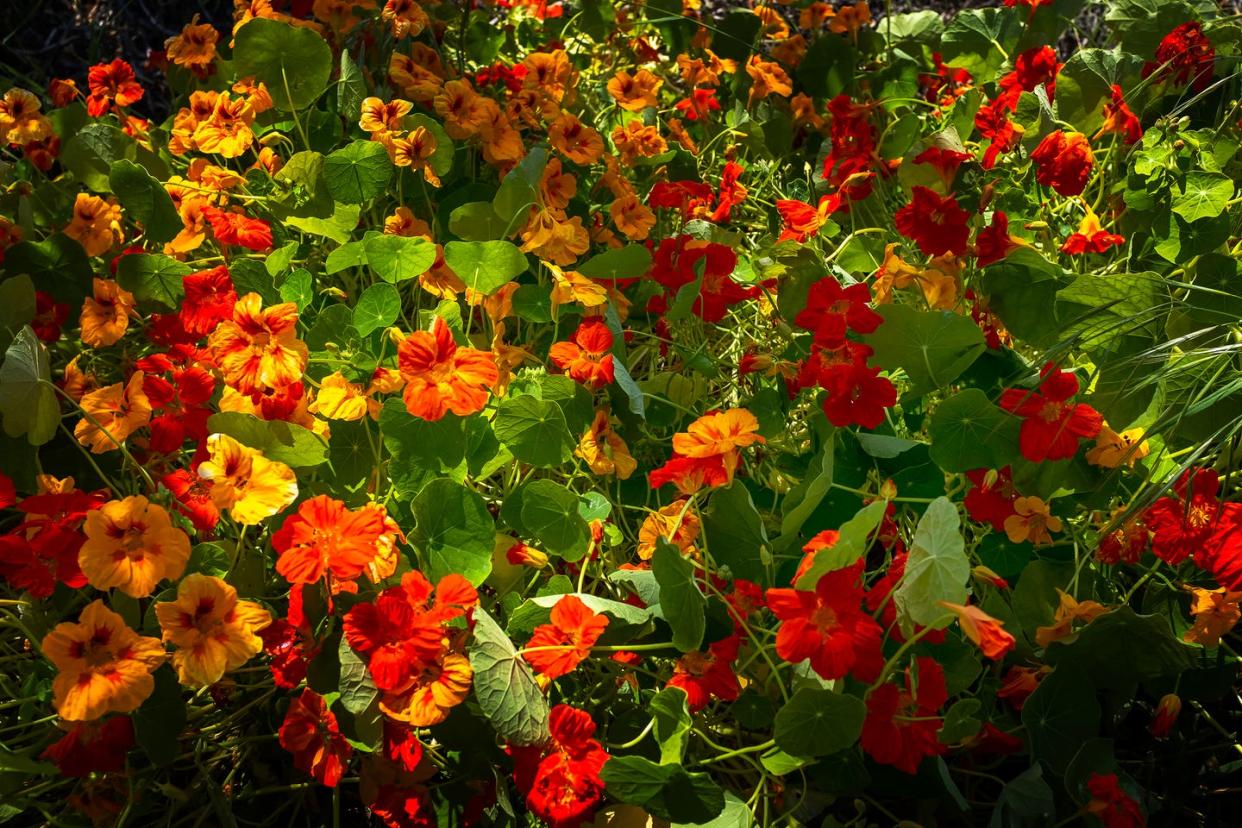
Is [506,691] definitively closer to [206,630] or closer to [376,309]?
[206,630]

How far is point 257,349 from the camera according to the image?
1.14 metres

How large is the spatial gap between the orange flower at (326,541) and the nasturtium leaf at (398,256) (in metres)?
0.40

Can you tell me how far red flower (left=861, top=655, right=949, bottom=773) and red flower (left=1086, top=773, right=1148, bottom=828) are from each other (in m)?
0.16

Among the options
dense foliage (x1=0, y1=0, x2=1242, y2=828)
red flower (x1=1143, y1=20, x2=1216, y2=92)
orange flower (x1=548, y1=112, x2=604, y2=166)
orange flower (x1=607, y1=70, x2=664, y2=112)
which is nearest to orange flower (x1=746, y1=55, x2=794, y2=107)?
orange flower (x1=607, y1=70, x2=664, y2=112)

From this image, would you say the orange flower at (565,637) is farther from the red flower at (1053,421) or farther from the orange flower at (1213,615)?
the orange flower at (1213,615)

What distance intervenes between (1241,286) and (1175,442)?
24 centimetres

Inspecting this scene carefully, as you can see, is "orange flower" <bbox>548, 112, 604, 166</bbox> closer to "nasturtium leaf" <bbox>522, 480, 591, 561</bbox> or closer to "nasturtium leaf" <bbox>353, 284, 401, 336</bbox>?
"nasturtium leaf" <bbox>353, 284, 401, 336</bbox>

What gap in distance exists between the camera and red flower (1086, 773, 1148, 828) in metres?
1.00

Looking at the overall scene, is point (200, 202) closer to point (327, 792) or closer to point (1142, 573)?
point (327, 792)

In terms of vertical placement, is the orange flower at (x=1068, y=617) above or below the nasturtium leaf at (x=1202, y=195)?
below

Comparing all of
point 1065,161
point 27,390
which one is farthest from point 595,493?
point 1065,161

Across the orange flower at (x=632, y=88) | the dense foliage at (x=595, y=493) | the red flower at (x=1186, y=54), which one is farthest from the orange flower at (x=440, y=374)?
the red flower at (x=1186, y=54)

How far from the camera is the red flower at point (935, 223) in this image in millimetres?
1259

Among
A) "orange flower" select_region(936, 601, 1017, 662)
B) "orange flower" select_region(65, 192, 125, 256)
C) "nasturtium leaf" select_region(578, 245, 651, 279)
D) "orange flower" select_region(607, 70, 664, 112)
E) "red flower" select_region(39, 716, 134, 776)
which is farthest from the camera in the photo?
"orange flower" select_region(607, 70, 664, 112)
